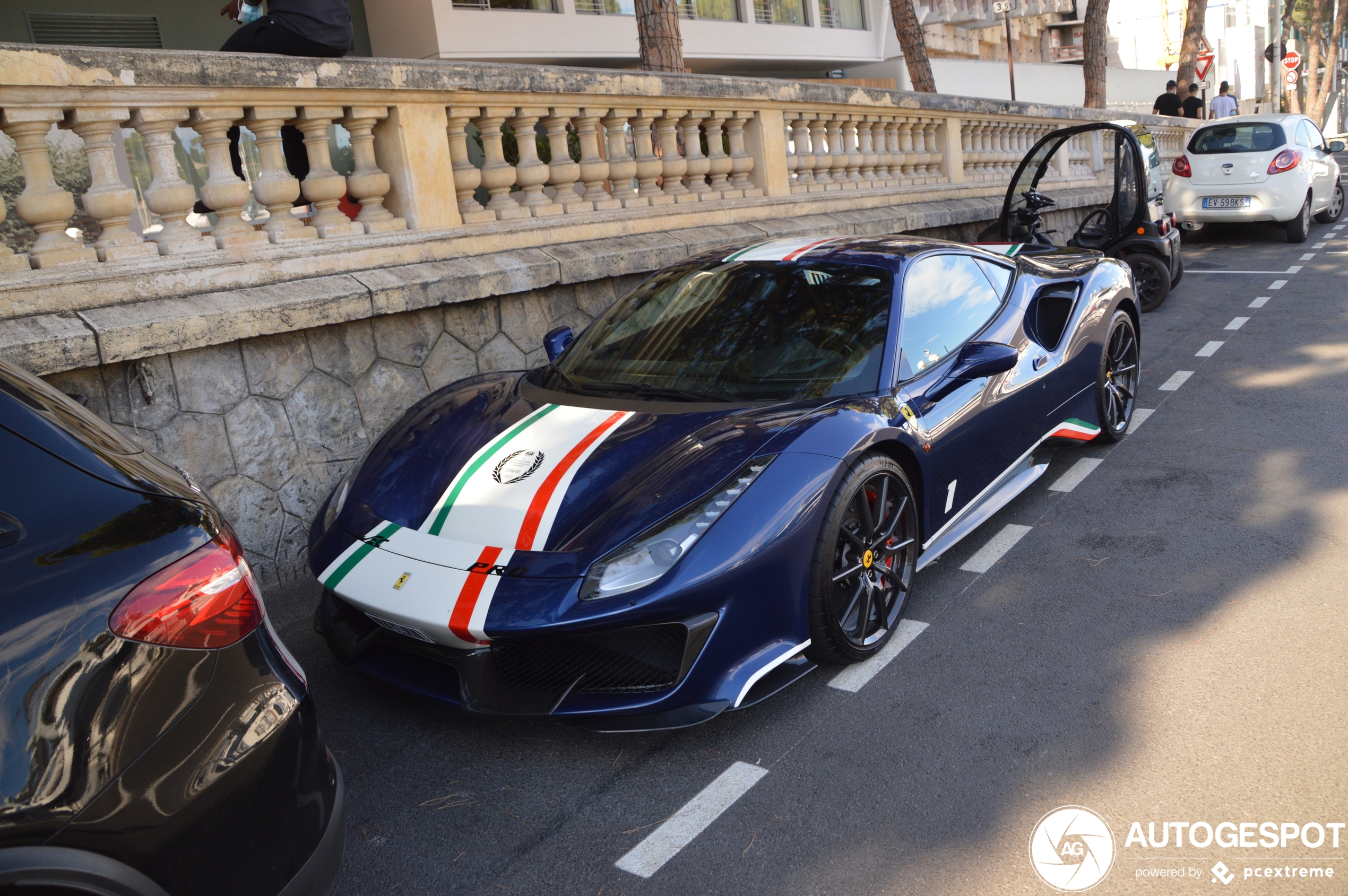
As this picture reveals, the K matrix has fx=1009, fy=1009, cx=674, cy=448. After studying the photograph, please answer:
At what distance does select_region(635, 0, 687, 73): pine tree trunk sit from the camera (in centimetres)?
821

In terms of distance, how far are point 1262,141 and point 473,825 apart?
1371 cm

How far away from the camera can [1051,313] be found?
16.0 feet

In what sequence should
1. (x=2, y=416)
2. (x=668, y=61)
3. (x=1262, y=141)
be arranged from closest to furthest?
(x=2, y=416), (x=668, y=61), (x=1262, y=141)

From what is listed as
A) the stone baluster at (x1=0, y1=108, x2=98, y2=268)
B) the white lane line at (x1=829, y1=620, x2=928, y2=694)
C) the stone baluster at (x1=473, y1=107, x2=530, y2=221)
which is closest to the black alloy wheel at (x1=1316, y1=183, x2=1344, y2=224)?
the stone baluster at (x1=473, y1=107, x2=530, y2=221)

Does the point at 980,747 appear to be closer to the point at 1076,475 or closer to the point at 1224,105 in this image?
the point at 1076,475

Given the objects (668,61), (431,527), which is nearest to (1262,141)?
(668,61)

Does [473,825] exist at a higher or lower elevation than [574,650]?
lower

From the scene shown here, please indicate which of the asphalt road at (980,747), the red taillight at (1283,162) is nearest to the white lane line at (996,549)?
the asphalt road at (980,747)

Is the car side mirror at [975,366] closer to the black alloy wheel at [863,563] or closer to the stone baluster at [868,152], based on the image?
the black alloy wheel at [863,563]

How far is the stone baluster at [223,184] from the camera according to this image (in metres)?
4.76

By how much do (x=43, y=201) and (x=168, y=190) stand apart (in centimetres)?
52

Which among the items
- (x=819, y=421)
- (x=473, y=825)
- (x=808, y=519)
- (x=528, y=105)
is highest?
(x=528, y=105)

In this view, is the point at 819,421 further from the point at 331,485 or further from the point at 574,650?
the point at 331,485

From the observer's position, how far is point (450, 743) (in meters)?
3.13
